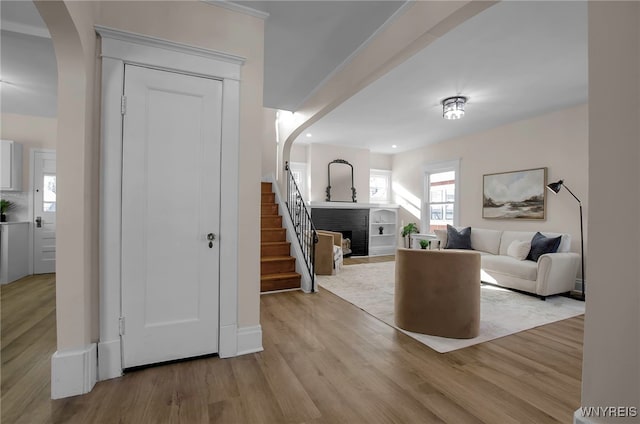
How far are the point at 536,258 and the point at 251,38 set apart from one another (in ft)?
15.0

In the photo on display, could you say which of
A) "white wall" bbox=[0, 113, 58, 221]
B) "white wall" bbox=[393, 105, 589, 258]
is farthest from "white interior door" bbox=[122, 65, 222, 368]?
"white wall" bbox=[393, 105, 589, 258]

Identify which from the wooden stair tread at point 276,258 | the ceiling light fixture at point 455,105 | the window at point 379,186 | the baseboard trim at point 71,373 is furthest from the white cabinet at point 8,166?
the window at point 379,186

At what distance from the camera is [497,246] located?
16.7ft

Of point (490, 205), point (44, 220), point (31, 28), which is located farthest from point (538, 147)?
point (44, 220)

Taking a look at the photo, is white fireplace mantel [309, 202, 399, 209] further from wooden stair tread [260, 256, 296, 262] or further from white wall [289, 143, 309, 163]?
wooden stair tread [260, 256, 296, 262]

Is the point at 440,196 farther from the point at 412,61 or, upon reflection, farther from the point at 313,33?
the point at 313,33

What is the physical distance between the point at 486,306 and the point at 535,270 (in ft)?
3.28

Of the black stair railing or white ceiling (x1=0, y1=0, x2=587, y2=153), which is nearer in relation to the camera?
white ceiling (x1=0, y1=0, x2=587, y2=153)

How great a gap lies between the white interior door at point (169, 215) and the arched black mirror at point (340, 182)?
529 centimetres

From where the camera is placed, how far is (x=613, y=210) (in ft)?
3.58

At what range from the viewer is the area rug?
2.68m

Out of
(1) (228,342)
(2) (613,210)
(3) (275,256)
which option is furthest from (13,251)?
(2) (613,210)

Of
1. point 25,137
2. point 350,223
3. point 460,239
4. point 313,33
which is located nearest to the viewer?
point 313,33

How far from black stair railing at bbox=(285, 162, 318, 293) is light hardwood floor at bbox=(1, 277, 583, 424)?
151 cm
